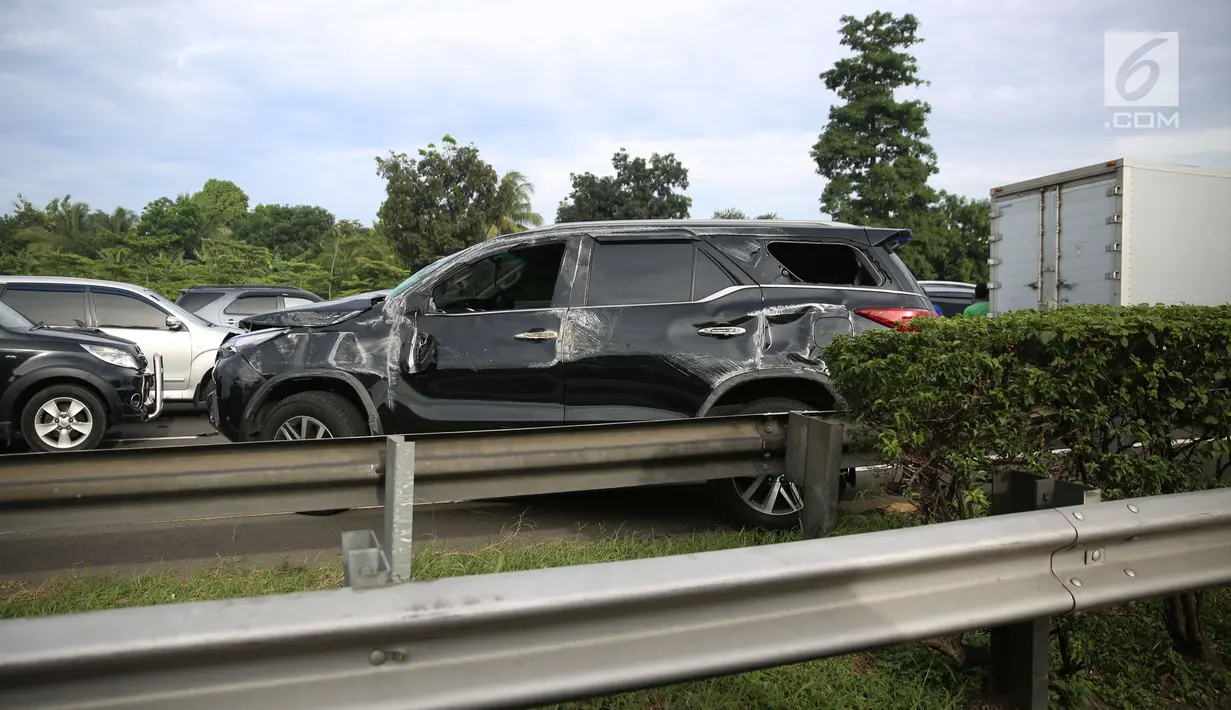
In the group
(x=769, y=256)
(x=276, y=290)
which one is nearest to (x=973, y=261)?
(x=276, y=290)

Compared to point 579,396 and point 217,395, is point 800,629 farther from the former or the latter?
point 217,395

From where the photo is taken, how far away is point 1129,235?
418 inches

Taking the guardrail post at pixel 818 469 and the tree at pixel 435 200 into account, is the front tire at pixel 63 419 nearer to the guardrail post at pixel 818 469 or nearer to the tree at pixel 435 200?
the guardrail post at pixel 818 469

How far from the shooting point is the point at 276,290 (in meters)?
13.8

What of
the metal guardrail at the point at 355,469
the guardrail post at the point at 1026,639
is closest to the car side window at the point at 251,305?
the metal guardrail at the point at 355,469

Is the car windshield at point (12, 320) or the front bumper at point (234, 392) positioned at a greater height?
the car windshield at point (12, 320)

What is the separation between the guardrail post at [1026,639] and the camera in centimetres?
264

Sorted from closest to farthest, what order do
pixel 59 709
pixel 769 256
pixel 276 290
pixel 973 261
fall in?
pixel 59 709 < pixel 769 256 < pixel 276 290 < pixel 973 261

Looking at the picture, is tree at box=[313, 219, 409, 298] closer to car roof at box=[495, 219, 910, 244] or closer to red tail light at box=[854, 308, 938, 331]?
car roof at box=[495, 219, 910, 244]

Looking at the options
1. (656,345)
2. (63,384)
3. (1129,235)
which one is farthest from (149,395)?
(1129,235)

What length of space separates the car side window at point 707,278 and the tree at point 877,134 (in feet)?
113

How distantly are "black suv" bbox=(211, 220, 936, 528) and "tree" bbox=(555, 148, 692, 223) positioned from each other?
4666 centimetres

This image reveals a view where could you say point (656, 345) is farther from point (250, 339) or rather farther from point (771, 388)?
point (250, 339)

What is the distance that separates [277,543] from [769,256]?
3514 mm
